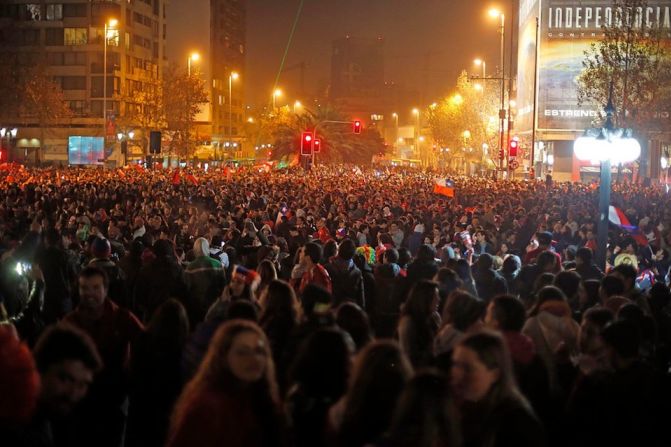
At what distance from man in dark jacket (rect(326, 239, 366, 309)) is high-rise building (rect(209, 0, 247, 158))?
11953 centimetres

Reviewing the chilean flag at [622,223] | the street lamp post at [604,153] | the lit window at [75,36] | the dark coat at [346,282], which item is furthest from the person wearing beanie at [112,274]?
the lit window at [75,36]

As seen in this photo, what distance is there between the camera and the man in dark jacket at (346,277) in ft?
33.8

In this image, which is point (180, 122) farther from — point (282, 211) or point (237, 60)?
point (237, 60)

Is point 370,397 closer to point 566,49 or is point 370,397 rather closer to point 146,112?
point 566,49

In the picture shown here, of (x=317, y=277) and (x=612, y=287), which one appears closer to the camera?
(x=612, y=287)

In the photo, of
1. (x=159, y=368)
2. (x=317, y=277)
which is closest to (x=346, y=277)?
(x=317, y=277)

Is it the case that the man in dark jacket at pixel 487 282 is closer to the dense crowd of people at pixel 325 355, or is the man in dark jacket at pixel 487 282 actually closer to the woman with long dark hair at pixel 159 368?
the dense crowd of people at pixel 325 355

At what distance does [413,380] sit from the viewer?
12.8 feet

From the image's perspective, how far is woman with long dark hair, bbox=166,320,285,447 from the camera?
4.20 m

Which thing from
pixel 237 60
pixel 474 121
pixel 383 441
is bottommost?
pixel 383 441

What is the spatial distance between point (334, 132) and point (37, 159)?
26859mm

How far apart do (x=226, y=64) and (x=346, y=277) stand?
149 metres

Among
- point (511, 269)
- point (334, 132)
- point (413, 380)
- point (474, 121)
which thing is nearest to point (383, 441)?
point (413, 380)

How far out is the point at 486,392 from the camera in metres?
4.30
